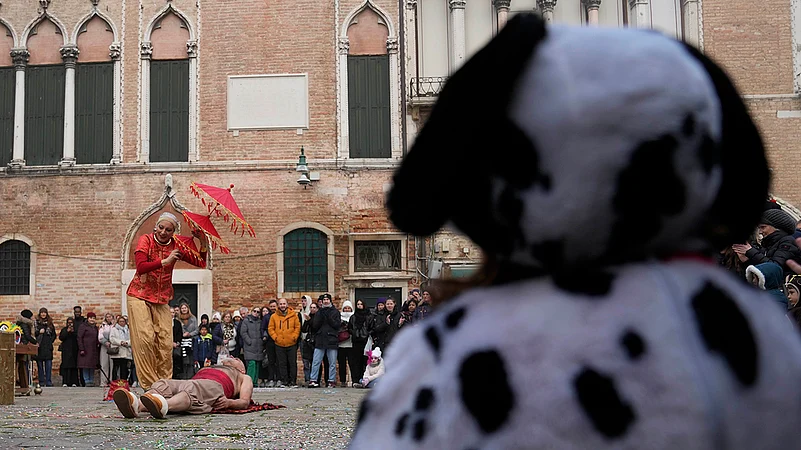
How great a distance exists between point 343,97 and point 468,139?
23555 mm

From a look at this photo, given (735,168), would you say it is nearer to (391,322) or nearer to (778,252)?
(778,252)

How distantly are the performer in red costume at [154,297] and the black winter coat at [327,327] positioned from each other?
27.6ft

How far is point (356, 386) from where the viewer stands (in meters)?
19.8

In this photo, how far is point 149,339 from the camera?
1069 cm

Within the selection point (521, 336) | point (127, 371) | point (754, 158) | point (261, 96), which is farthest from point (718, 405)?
point (261, 96)

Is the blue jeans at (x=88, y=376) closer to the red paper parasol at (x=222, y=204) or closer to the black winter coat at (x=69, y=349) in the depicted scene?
the black winter coat at (x=69, y=349)

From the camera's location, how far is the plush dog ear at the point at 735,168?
1.73 metres

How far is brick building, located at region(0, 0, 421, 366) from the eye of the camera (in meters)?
24.5

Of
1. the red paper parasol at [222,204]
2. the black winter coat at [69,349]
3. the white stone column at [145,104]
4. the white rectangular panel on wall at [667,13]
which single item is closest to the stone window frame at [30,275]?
the black winter coat at [69,349]

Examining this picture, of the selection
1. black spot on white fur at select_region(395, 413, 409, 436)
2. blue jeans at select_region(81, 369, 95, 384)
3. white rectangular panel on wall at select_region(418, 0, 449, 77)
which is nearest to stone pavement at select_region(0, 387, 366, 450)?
black spot on white fur at select_region(395, 413, 409, 436)

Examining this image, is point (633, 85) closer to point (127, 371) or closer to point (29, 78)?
point (127, 371)

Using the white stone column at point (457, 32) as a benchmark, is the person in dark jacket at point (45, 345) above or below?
below

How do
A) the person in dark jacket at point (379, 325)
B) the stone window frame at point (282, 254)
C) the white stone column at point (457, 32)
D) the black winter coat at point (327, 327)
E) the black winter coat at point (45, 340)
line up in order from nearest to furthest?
the person in dark jacket at point (379, 325)
the black winter coat at point (327, 327)
the black winter coat at point (45, 340)
the stone window frame at point (282, 254)
the white stone column at point (457, 32)

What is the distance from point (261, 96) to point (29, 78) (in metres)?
6.25
